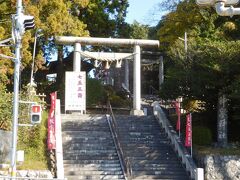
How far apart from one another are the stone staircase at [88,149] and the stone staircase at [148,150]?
728 millimetres

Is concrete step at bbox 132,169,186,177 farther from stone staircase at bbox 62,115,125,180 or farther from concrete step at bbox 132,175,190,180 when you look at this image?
stone staircase at bbox 62,115,125,180

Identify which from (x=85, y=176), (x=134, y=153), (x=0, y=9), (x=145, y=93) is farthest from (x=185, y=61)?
(x=145, y=93)

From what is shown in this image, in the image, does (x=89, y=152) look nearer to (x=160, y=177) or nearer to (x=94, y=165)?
(x=94, y=165)

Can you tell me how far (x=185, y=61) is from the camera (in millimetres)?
24438

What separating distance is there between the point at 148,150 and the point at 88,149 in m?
2.71

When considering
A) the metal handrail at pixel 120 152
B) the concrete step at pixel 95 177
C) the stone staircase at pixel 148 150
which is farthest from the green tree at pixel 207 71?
the concrete step at pixel 95 177

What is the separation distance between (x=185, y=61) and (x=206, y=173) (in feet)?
21.0

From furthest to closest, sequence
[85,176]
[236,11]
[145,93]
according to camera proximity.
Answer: [145,93], [85,176], [236,11]

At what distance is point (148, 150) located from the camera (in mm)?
22484

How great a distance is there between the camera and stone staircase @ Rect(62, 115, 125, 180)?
20.1 metres

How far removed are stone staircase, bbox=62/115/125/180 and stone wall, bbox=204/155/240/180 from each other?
11.6 feet

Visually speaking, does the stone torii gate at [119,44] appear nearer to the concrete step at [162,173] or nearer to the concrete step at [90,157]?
the concrete step at [90,157]

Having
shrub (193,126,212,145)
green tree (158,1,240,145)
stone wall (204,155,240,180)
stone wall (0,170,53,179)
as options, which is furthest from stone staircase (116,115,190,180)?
stone wall (0,170,53,179)

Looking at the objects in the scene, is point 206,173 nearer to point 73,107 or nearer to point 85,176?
point 85,176
